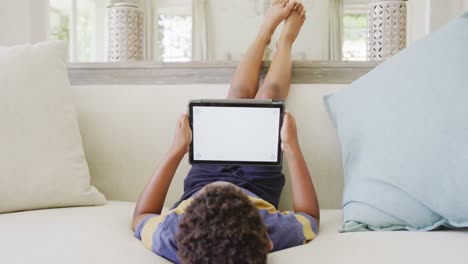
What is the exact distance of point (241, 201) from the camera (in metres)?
0.77

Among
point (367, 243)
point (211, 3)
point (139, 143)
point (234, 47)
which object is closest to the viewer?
point (367, 243)

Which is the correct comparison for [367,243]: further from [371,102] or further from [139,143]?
[139,143]

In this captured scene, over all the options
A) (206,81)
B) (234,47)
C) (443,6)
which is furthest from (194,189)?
→ (443,6)

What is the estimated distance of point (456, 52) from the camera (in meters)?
1.07

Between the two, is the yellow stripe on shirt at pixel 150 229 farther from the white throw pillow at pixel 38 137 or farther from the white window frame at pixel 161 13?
the white window frame at pixel 161 13

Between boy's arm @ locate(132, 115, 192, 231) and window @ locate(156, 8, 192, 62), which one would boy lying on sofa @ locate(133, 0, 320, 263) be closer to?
boy's arm @ locate(132, 115, 192, 231)

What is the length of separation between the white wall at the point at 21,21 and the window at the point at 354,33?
345cm

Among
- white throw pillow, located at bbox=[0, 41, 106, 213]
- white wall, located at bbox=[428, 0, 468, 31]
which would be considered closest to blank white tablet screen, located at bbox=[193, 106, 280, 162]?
white throw pillow, located at bbox=[0, 41, 106, 213]

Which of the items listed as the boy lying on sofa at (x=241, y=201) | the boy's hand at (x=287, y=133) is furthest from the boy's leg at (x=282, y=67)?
the boy's hand at (x=287, y=133)

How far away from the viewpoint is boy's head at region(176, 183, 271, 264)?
727mm

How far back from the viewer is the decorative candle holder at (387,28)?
5.22 feet

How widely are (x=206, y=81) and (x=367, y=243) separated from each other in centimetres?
78

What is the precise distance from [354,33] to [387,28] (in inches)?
157

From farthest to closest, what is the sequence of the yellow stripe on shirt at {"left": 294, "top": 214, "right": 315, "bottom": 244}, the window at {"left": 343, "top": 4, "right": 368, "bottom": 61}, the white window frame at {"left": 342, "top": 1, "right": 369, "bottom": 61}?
the window at {"left": 343, "top": 4, "right": 368, "bottom": 61} < the white window frame at {"left": 342, "top": 1, "right": 369, "bottom": 61} < the yellow stripe on shirt at {"left": 294, "top": 214, "right": 315, "bottom": 244}
